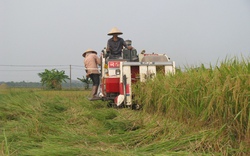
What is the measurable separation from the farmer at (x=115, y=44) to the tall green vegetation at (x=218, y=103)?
129 inches

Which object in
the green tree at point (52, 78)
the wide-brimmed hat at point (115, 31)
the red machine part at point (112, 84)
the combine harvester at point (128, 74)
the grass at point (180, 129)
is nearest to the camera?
the grass at point (180, 129)

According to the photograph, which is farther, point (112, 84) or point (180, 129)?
point (112, 84)

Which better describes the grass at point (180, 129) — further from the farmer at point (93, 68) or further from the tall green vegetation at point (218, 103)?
the farmer at point (93, 68)

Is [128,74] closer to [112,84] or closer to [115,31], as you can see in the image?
[112,84]

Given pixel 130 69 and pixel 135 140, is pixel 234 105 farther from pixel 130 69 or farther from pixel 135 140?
pixel 130 69

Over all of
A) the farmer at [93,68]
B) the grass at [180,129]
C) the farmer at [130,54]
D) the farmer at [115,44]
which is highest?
the farmer at [115,44]

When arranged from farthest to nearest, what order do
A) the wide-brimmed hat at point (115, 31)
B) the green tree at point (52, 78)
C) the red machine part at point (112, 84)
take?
1. the green tree at point (52, 78)
2. the wide-brimmed hat at point (115, 31)
3. the red machine part at point (112, 84)

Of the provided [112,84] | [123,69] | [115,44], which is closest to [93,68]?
[115,44]

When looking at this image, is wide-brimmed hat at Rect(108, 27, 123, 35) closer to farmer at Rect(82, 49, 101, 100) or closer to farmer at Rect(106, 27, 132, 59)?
farmer at Rect(106, 27, 132, 59)

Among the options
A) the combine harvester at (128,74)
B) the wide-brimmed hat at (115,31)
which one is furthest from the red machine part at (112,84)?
the wide-brimmed hat at (115,31)

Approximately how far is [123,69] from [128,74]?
136mm

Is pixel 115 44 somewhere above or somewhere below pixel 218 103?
above

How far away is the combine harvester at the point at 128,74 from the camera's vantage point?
5.50 metres

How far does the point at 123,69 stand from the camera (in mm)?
5590
